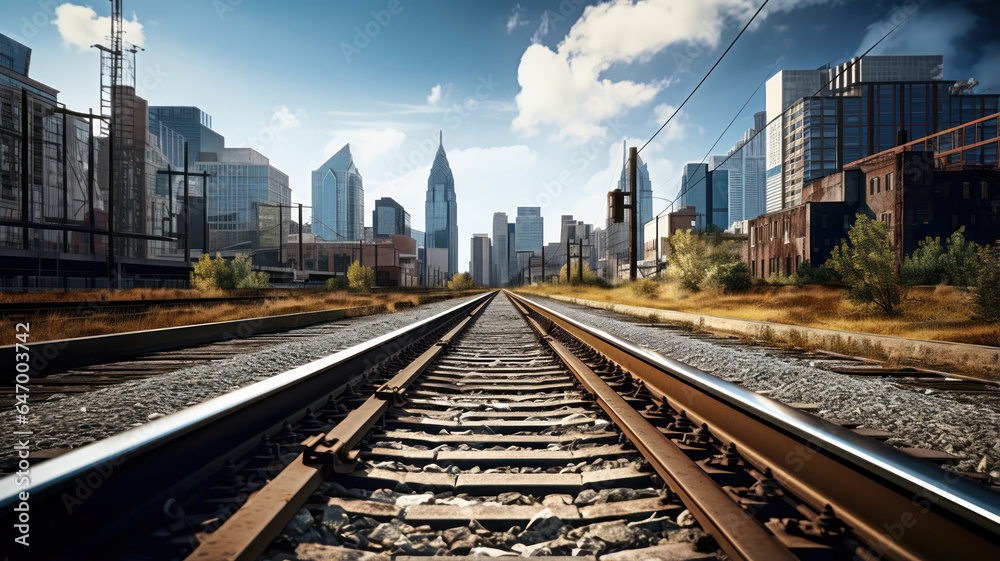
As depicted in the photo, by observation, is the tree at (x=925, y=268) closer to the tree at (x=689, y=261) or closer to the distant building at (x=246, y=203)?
the tree at (x=689, y=261)

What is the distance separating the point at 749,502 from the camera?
5.93ft

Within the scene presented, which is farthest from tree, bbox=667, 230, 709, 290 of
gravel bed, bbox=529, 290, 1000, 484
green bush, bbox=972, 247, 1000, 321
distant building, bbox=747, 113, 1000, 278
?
distant building, bbox=747, 113, 1000, 278

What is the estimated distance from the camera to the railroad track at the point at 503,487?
55.6 inches

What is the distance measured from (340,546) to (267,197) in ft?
623

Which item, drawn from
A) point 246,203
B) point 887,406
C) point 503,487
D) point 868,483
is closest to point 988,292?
point 887,406

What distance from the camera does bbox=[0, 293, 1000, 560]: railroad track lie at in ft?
4.63

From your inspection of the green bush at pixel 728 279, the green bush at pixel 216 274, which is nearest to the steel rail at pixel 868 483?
the green bush at pixel 728 279

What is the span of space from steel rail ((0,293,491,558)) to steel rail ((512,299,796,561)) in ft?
6.66

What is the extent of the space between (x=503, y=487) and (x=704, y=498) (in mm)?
863

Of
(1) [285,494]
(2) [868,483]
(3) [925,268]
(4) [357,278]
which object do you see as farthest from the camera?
(4) [357,278]

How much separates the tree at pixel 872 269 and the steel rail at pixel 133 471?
537 inches

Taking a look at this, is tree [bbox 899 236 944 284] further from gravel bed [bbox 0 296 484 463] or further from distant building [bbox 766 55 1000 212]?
distant building [bbox 766 55 1000 212]

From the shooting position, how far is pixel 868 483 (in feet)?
5.25

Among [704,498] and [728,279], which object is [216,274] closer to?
[728,279]
